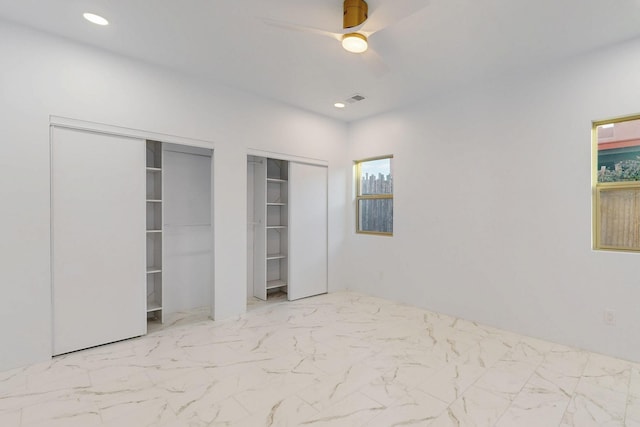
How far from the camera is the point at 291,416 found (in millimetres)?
2025

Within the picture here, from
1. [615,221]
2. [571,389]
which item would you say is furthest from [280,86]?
[571,389]

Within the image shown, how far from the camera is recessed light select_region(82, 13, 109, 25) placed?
2506mm

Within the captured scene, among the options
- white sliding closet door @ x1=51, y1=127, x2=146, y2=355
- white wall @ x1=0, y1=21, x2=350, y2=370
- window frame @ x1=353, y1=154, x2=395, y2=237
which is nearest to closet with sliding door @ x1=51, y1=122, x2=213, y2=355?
white sliding closet door @ x1=51, y1=127, x2=146, y2=355

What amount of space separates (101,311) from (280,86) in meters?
3.05

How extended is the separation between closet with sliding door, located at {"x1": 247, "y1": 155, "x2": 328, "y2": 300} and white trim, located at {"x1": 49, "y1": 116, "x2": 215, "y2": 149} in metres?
1.13

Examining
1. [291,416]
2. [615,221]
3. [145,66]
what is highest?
[145,66]

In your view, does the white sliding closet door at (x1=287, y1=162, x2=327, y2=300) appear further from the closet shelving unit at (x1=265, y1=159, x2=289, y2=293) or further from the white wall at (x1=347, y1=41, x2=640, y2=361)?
the white wall at (x1=347, y1=41, x2=640, y2=361)

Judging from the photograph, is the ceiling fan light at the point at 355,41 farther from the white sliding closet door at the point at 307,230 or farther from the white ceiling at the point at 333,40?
the white sliding closet door at the point at 307,230

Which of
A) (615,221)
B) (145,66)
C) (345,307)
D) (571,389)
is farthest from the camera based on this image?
(345,307)

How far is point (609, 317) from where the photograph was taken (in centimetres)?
286

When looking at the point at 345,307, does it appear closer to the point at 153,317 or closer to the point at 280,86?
the point at 153,317

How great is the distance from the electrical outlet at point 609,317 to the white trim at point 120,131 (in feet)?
14.1

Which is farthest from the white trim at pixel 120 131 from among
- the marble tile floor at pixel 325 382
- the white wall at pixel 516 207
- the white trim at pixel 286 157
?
the white wall at pixel 516 207

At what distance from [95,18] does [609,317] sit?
5.10 m
